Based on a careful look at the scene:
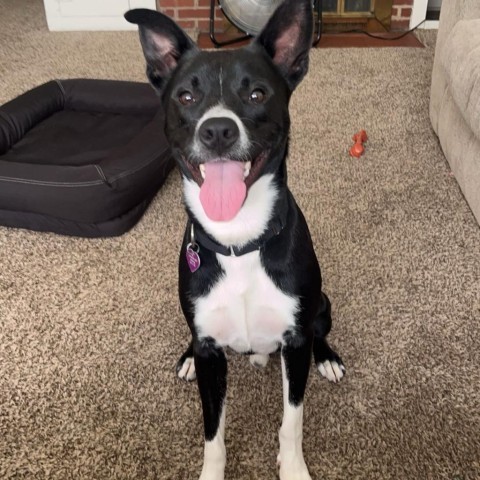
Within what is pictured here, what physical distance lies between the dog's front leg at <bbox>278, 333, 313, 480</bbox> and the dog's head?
36cm

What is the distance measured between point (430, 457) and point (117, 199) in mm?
1306

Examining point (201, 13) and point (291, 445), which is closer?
point (291, 445)

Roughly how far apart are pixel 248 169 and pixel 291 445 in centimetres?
62

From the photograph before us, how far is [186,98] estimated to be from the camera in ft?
3.89

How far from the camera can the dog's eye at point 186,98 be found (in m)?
1.18

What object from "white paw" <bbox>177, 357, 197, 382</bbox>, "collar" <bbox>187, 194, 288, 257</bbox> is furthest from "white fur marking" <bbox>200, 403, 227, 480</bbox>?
"collar" <bbox>187, 194, 288, 257</bbox>

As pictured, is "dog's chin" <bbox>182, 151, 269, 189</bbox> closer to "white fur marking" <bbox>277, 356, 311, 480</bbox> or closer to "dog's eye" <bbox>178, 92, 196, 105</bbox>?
"dog's eye" <bbox>178, 92, 196, 105</bbox>

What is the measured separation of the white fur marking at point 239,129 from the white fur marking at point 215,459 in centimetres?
60

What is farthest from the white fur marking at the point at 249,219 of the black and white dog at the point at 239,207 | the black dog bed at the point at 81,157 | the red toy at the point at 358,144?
the red toy at the point at 358,144

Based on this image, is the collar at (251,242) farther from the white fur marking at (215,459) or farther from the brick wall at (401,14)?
the brick wall at (401,14)

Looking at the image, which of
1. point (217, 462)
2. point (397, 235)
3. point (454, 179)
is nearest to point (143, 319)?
point (217, 462)

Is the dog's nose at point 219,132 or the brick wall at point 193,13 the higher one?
the dog's nose at point 219,132

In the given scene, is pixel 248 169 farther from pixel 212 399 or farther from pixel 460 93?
pixel 460 93

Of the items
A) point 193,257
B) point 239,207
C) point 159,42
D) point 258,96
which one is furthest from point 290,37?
point 193,257
